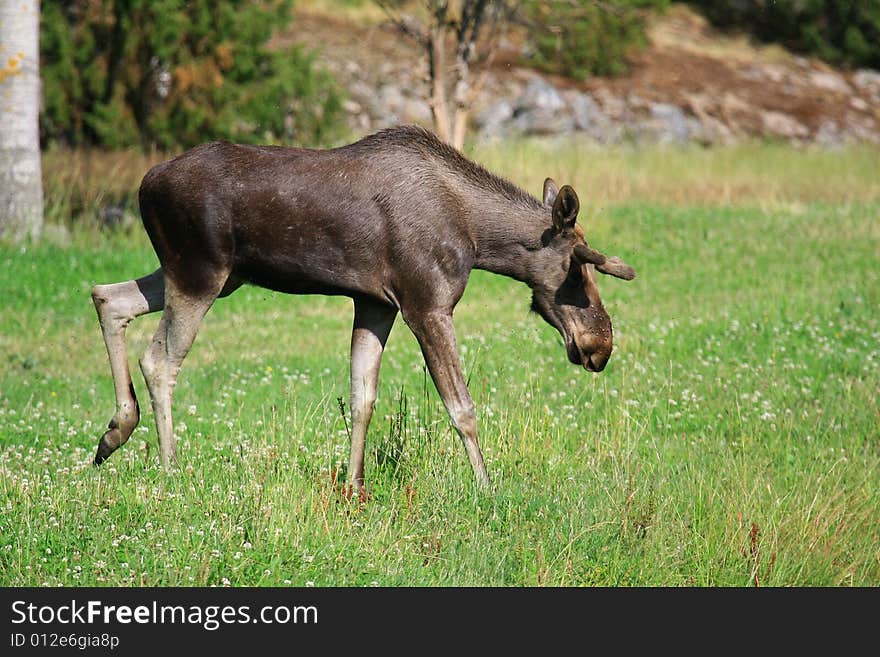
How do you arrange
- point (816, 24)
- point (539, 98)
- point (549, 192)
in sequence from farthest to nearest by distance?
point (816, 24), point (539, 98), point (549, 192)

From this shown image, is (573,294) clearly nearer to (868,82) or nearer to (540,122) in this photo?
(540,122)

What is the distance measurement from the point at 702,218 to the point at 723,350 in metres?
7.08

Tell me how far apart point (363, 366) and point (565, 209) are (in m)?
1.40

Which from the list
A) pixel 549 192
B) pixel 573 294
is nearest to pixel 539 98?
pixel 549 192

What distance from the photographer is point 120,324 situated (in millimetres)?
6965

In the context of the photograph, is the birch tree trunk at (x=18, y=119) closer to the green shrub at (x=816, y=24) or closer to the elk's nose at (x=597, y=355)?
the elk's nose at (x=597, y=355)

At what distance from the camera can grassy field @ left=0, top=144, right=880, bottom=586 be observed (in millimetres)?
6105

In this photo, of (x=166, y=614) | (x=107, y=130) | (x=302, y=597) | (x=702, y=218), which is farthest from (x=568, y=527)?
(x=107, y=130)

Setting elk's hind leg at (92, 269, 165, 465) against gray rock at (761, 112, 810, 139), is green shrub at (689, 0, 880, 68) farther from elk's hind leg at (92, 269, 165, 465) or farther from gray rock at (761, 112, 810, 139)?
elk's hind leg at (92, 269, 165, 465)

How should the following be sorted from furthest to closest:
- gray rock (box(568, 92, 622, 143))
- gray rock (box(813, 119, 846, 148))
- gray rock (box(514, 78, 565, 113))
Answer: gray rock (box(813, 119, 846, 148)) → gray rock (box(514, 78, 565, 113)) → gray rock (box(568, 92, 622, 143))

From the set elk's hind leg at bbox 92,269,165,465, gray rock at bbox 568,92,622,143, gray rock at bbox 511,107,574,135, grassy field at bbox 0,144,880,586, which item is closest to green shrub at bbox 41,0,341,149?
grassy field at bbox 0,144,880,586

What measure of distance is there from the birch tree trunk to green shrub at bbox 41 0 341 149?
3.22 meters

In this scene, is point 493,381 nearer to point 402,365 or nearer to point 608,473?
point 402,365

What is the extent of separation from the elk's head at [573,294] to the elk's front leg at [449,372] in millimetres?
654
